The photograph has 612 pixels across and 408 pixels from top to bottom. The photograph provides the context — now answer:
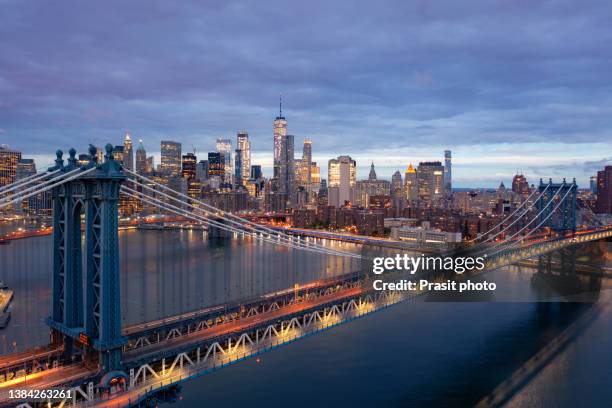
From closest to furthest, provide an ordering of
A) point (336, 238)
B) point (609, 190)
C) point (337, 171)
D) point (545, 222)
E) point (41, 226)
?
1. point (545, 222)
2. point (41, 226)
3. point (336, 238)
4. point (609, 190)
5. point (337, 171)

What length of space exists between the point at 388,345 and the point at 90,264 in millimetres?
11940

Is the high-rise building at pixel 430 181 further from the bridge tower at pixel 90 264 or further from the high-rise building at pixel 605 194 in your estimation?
the bridge tower at pixel 90 264

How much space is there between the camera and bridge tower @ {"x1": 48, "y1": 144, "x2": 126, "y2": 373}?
35.1 feet

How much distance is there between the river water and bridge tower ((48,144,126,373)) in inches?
167

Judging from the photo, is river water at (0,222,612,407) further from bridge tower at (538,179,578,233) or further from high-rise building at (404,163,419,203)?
high-rise building at (404,163,419,203)

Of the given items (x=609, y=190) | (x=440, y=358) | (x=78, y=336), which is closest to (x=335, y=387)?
(x=440, y=358)

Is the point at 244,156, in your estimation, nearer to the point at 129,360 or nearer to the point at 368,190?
the point at 368,190

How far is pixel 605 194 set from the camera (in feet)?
257

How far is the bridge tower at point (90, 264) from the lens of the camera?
422 inches

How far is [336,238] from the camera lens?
59.4 metres

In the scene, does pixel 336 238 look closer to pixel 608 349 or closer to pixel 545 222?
pixel 545 222

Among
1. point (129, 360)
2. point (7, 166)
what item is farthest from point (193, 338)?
point (7, 166)

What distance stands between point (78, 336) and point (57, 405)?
165 cm

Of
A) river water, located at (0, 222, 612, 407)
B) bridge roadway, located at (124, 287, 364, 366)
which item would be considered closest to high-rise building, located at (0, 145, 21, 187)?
river water, located at (0, 222, 612, 407)
